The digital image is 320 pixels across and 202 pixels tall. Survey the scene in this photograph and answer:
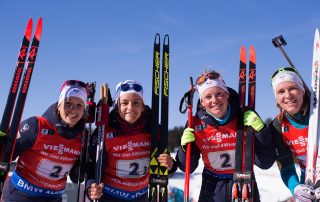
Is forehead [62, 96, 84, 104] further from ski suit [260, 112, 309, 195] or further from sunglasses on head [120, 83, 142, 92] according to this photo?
ski suit [260, 112, 309, 195]

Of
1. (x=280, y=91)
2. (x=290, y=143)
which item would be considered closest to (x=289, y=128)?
(x=290, y=143)

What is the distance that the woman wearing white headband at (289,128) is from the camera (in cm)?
475

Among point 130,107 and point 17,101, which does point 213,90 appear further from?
point 17,101

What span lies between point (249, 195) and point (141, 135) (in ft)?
5.33

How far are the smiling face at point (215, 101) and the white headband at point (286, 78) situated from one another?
64 cm

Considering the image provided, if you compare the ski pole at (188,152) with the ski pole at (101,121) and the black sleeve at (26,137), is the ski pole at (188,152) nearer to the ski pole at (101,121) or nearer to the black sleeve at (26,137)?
the ski pole at (101,121)

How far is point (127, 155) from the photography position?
505cm

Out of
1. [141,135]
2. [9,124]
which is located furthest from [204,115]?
[9,124]

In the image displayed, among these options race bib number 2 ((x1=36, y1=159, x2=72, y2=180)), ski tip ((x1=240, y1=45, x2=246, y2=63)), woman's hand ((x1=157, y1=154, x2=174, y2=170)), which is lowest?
race bib number 2 ((x1=36, y1=159, x2=72, y2=180))

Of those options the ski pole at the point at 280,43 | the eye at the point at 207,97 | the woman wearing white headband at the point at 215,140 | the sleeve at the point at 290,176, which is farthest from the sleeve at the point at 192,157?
the ski pole at the point at 280,43

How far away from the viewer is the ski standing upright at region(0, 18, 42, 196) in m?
4.78

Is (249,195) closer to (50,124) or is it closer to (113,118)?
(113,118)

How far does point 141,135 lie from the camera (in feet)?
17.1

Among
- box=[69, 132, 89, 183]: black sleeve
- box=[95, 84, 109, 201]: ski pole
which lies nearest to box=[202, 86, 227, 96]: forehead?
box=[95, 84, 109, 201]: ski pole
